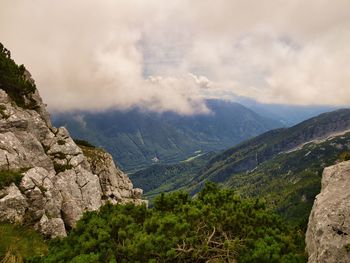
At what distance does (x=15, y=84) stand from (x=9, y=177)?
27.1 metres

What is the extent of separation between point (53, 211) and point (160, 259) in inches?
779

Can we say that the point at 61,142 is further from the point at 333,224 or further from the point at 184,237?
the point at 333,224

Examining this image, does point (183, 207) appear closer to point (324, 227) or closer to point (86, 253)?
point (86, 253)

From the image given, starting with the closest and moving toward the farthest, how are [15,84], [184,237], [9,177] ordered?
[184,237]
[9,177]
[15,84]

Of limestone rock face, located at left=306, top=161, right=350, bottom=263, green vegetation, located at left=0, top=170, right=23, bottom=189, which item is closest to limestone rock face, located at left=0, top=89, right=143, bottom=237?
green vegetation, located at left=0, top=170, right=23, bottom=189

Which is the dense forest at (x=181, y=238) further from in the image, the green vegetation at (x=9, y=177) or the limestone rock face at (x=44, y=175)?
the green vegetation at (x=9, y=177)

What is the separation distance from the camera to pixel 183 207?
24.8 meters

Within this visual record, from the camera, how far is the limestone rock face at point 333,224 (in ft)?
46.0

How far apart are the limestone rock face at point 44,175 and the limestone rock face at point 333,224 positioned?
2477 centimetres

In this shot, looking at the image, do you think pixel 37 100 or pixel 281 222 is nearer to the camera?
pixel 281 222

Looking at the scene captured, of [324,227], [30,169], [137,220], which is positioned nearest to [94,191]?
[30,169]

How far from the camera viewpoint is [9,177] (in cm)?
3209

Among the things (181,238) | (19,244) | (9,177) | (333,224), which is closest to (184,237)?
(181,238)

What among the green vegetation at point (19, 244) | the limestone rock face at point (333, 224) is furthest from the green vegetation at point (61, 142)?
the limestone rock face at point (333, 224)
